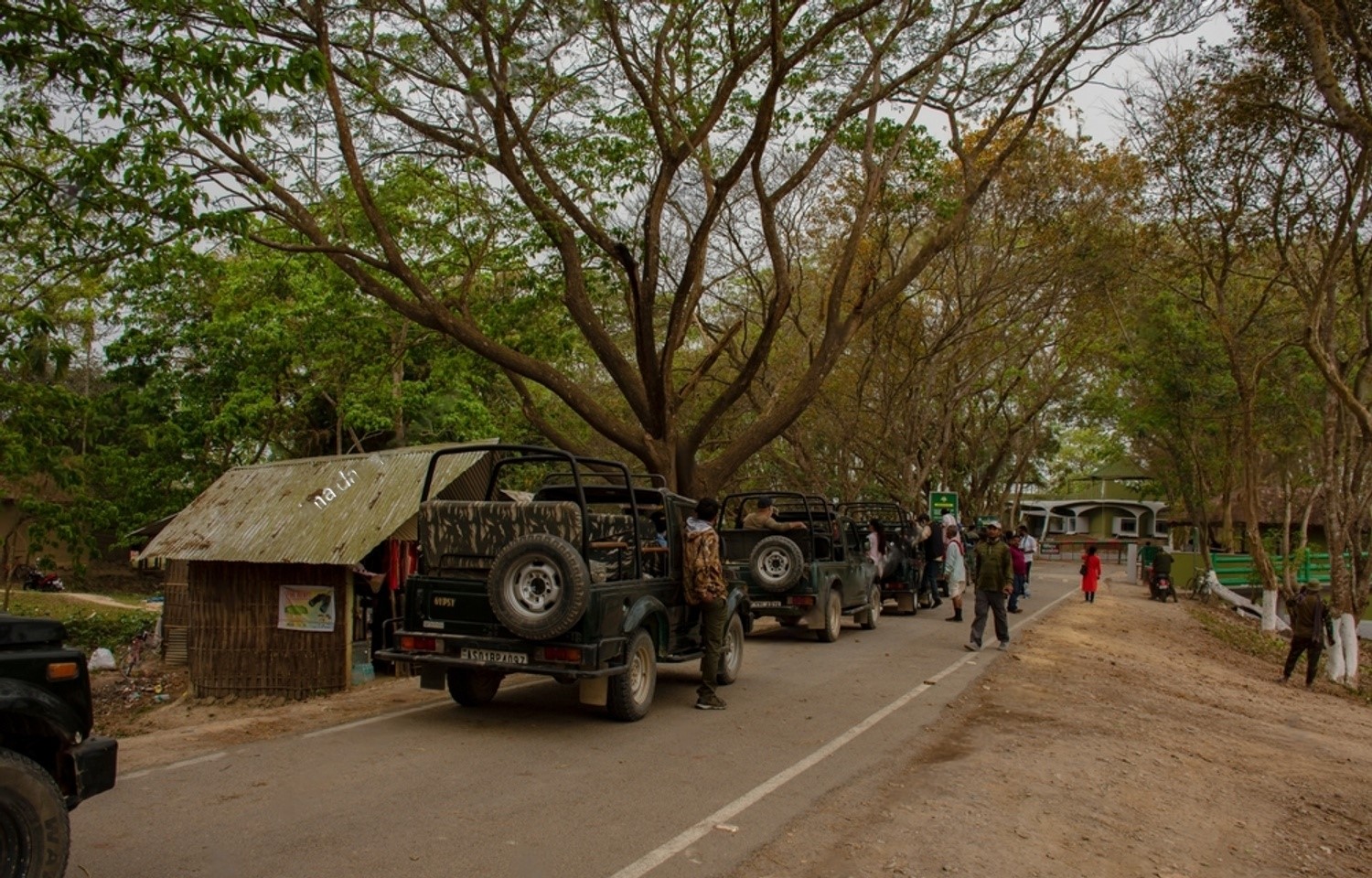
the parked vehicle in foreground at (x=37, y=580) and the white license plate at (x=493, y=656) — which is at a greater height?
the parked vehicle in foreground at (x=37, y=580)

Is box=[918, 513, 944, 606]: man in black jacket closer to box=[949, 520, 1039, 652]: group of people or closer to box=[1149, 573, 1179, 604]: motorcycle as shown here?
box=[949, 520, 1039, 652]: group of people

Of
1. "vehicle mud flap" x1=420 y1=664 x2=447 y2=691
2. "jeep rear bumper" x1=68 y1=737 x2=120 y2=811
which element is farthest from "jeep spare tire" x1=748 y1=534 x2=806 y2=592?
"jeep rear bumper" x1=68 y1=737 x2=120 y2=811

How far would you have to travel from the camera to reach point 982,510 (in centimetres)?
4325

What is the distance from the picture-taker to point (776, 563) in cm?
1444

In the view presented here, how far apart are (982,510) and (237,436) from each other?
30429 mm

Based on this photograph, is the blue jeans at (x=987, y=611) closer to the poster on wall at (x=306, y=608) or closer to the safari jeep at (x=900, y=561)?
the safari jeep at (x=900, y=561)

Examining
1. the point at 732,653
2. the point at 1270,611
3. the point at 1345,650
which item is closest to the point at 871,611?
the point at 732,653

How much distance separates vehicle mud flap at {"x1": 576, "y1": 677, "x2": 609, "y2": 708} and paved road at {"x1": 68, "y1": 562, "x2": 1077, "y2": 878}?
22 centimetres

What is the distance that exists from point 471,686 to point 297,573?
4153 millimetres

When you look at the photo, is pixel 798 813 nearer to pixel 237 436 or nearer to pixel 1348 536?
pixel 1348 536

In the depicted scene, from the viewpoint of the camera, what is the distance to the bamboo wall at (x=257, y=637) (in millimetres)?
11922

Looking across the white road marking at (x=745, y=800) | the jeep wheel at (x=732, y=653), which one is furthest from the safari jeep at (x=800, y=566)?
the white road marking at (x=745, y=800)

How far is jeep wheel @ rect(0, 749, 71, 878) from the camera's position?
3.82m

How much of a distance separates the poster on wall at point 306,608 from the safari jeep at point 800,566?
5.02 metres
